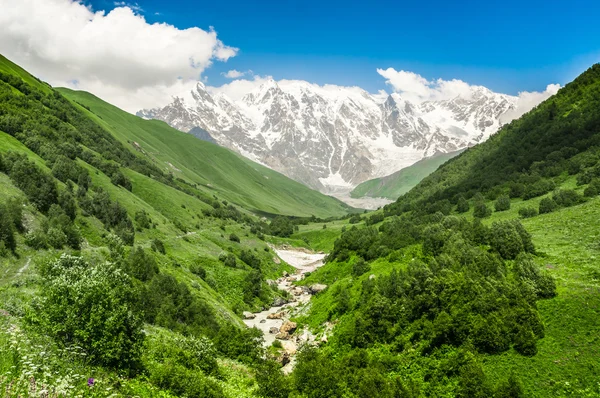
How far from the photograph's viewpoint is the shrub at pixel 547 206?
71188 millimetres

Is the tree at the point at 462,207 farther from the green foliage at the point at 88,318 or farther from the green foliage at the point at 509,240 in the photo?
the green foliage at the point at 88,318

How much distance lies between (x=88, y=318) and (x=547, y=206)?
82.1 m

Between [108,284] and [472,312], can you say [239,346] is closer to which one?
[108,284]

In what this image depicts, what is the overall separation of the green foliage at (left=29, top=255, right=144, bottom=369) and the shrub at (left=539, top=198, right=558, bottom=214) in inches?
3106

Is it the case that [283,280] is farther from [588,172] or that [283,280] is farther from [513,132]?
[513,132]

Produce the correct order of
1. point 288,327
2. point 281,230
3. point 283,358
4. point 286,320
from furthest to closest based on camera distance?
1. point 281,230
2. point 286,320
3. point 288,327
4. point 283,358

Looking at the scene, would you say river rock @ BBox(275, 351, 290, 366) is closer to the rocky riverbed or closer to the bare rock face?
the rocky riverbed

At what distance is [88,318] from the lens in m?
20.8

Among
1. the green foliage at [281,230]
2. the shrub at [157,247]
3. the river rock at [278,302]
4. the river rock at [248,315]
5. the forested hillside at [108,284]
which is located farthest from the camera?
the green foliage at [281,230]

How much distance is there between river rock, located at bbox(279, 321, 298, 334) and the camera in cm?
5809

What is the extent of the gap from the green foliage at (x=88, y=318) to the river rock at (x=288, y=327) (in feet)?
125

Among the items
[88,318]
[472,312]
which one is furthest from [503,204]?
[88,318]

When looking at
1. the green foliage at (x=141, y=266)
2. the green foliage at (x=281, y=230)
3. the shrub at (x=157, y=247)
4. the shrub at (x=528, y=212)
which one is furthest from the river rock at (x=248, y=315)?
the green foliage at (x=281, y=230)

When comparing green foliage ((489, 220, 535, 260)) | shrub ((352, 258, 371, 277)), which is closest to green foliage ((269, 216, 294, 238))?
shrub ((352, 258, 371, 277))
